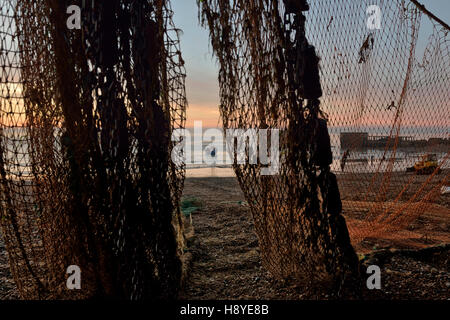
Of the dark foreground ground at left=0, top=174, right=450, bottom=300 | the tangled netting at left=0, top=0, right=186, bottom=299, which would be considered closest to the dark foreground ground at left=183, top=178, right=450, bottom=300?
the dark foreground ground at left=0, top=174, right=450, bottom=300

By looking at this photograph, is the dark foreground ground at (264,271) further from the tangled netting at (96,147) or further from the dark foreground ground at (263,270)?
the tangled netting at (96,147)

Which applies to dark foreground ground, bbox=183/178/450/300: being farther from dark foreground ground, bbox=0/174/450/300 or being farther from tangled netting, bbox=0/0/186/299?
tangled netting, bbox=0/0/186/299

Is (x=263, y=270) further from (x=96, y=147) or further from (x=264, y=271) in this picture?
(x=96, y=147)

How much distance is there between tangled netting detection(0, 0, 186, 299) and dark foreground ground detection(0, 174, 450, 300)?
0.69 meters

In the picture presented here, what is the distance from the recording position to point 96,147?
2039 millimetres

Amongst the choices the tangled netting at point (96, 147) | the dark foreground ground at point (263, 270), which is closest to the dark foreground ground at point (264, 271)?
the dark foreground ground at point (263, 270)

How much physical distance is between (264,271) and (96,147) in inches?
87.2

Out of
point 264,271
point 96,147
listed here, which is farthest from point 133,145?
point 264,271

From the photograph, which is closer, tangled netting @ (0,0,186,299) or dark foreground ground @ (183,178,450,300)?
tangled netting @ (0,0,186,299)

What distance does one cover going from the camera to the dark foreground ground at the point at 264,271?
2.73 meters

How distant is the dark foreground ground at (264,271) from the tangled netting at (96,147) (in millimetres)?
693

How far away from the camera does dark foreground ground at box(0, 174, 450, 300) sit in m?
2.73
